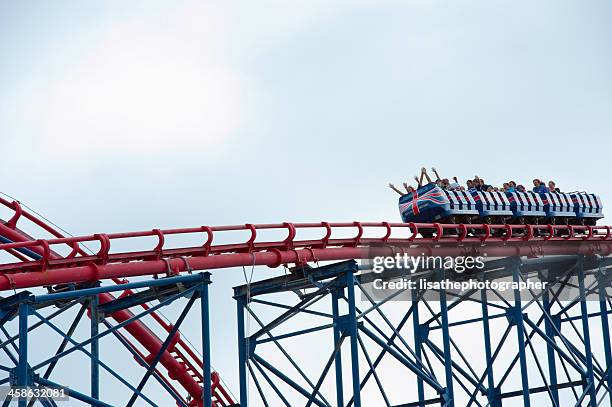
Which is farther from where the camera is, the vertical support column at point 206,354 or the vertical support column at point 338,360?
the vertical support column at point 338,360

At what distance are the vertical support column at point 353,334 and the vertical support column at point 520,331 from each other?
17.3 ft

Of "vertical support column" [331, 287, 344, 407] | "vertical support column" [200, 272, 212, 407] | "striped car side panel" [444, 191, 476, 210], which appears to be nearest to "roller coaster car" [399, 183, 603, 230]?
"striped car side panel" [444, 191, 476, 210]

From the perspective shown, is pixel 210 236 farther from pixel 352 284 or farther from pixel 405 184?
pixel 405 184

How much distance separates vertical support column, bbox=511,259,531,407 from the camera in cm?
2768

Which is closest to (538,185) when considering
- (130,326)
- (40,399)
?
(130,326)

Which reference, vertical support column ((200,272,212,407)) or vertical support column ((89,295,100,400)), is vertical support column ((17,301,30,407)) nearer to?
vertical support column ((200,272,212,407))

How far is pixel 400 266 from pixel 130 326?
20.0ft

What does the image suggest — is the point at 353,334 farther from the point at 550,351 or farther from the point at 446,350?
the point at 550,351

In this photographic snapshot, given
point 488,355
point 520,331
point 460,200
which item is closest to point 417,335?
point 488,355

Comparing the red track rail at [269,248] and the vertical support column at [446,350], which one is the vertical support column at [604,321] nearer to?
the red track rail at [269,248]

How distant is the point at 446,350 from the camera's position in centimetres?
2717

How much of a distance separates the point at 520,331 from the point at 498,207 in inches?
168

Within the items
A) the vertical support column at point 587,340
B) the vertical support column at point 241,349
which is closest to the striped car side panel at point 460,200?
the vertical support column at point 587,340

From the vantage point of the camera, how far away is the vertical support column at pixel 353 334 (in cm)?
2383
